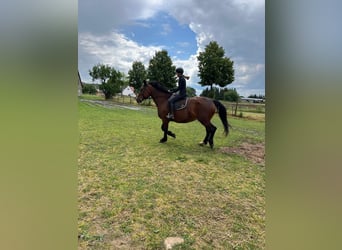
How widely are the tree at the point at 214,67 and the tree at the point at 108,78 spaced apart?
1.11 m

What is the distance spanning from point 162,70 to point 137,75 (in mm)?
406

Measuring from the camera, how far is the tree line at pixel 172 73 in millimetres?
2584

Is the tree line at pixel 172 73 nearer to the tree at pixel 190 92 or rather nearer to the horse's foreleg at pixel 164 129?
the tree at pixel 190 92

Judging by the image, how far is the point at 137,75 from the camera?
300cm

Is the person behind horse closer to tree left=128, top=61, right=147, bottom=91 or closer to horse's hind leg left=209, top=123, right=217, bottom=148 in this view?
tree left=128, top=61, right=147, bottom=91

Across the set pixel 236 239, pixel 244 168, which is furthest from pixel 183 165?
pixel 236 239

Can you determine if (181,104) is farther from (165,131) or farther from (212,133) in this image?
(212,133)

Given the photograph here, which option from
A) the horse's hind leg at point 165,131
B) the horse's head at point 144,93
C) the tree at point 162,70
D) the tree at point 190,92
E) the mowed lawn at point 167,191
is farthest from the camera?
the horse's hind leg at point 165,131

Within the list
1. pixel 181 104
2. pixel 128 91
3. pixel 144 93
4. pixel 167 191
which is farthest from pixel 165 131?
pixel 167 191

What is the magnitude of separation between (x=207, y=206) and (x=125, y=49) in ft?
6.53

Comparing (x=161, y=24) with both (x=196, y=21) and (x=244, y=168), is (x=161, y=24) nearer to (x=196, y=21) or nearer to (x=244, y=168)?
(x=196, y=21)

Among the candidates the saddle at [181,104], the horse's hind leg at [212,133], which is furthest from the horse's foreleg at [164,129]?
the horse's hind leg at [212,133]

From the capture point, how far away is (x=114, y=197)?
1.81 metres

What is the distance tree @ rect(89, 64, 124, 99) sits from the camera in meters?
2.56
